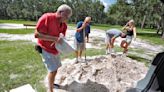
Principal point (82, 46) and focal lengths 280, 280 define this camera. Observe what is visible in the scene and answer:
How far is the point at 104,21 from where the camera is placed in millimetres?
84312

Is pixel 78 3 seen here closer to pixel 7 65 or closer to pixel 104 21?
pixel 104 21

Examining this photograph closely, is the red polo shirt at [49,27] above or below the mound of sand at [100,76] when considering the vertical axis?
above

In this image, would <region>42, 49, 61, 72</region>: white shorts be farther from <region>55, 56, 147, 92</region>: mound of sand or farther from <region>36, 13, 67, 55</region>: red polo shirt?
<region>55, 56, 147, 92</region>: mound of sand

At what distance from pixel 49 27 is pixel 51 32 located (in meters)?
0.10

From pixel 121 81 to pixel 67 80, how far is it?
1.19m

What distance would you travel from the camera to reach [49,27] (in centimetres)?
468

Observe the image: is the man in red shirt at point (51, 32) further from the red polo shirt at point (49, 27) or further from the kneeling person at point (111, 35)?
the kneeling person at point (111, 35)

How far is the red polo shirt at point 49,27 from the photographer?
4.59 meters

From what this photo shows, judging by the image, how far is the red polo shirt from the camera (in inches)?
181

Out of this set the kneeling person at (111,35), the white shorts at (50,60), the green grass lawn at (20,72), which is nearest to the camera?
the white shorts at (50,60)

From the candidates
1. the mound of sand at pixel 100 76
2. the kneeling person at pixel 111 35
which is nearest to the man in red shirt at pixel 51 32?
the mound of sand at pixel 100 76

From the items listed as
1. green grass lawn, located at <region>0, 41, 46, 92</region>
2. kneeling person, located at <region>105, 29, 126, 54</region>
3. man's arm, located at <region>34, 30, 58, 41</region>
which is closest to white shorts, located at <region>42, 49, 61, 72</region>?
man's arm, located at <region>34, 30, 58, 41</region>

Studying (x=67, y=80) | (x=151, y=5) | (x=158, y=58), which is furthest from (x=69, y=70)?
(x=151, y=5)

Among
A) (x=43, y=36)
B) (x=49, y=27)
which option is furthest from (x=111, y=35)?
(x=43, y=36)
